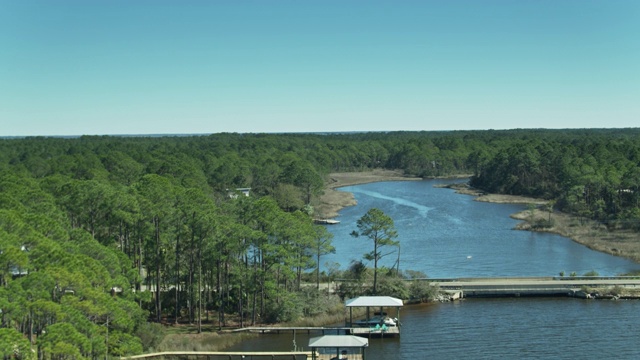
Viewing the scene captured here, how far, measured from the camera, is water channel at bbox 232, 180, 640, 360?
41.3 metres

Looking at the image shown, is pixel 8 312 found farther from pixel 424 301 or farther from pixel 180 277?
pixel 424 301

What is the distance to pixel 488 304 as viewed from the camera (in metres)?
52.5

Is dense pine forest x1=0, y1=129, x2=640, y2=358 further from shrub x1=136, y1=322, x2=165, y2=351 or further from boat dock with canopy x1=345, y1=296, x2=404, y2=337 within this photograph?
boat dock with canopy x1=345, y1=296, x2=404, y2=337

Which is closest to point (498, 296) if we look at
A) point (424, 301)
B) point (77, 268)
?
point (424, 301)

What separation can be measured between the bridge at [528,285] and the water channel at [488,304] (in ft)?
3.33

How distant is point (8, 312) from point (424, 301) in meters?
33.0

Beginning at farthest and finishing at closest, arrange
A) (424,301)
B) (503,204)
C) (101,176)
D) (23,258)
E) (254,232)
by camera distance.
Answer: (503,204) → (101,176) → (424,301) → (254,232) → (23,258)

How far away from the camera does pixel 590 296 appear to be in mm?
53656

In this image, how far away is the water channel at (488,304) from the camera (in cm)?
4134

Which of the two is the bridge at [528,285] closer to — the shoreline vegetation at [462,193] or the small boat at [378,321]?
the small boat at [378,321]

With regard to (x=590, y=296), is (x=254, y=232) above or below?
above

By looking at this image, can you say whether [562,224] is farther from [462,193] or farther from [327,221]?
[462,193]

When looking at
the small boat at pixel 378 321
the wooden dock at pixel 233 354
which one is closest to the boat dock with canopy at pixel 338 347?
the wooden dock at pixel 233 354

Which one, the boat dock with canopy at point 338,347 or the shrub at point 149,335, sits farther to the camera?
the shrub at point 149,335
